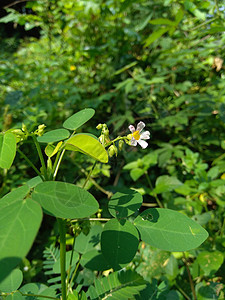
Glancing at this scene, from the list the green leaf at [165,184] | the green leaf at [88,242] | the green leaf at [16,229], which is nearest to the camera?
the green leaf at [16,229]

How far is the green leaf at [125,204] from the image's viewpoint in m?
0.49

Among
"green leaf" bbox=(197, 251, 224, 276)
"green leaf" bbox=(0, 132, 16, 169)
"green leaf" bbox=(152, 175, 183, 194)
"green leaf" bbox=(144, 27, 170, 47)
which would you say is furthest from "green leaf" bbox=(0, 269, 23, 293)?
"green leaf" bbox=(144, 27, 170, 47)

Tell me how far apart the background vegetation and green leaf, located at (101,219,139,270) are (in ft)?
1.23

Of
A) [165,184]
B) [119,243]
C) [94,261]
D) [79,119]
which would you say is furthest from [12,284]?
[165,184]

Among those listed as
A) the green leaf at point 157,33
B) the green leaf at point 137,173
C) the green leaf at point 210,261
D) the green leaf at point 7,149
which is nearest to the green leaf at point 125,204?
the green leaf at point 7,149

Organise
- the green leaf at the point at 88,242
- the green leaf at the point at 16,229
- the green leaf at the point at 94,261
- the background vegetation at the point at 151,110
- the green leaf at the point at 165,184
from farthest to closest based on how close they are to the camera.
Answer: the green leaf at the point at 165,184, the background vegetation at the point at 151,110, the green leaf at the point at 88,242, the green leaf at the point at 94,261, the green leaf at the point at 16,229

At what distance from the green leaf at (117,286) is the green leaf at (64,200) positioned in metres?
0.34

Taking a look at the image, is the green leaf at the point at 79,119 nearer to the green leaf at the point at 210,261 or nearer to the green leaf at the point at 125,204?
the green leaf at the point at 125,204

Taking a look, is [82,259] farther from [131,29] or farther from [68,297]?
[131,29]

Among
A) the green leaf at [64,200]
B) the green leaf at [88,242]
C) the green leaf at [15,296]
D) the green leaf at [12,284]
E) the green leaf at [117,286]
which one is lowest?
the green leaf at [117,286]

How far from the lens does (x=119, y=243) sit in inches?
17.3

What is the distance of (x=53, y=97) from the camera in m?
1.99

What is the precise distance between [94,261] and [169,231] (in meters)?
0.30

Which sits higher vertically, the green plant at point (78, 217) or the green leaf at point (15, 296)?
the green plant at point (78, 217)
